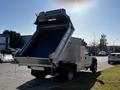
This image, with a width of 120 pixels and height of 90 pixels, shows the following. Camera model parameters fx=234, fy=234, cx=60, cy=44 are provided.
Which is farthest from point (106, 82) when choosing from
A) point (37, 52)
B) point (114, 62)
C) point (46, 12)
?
point (114, 62)

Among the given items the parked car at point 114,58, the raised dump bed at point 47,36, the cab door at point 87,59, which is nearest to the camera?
the raised dump bed at point 47,36

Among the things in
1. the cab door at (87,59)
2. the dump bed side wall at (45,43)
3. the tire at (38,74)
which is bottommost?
the tire at (38,74)

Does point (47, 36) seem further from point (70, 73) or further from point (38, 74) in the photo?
point (70, 73)

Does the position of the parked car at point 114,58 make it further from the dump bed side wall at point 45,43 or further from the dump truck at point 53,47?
the dump bed side wall at point 45,43

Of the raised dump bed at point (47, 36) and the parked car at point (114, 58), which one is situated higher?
the raised dump bed at point (47, 36)

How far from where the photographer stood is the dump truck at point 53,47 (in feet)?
39.5

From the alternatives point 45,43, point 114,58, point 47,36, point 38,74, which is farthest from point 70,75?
point 114,58

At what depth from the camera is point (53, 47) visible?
1295cm

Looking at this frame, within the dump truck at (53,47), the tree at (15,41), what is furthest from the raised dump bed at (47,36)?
the tree at (15,41)

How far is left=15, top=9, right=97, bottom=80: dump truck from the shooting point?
12055 millimetres

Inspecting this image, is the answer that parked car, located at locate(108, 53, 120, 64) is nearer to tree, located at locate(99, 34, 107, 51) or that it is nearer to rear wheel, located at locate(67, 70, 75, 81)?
rear wheel, located at locate(67, 70, 75, 81)

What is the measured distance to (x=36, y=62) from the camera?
11.8 m

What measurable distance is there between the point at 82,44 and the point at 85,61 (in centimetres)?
148

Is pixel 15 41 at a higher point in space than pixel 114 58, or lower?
higher
